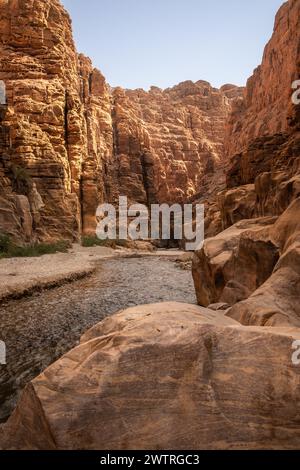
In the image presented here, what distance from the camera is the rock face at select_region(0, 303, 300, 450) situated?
2764 mm

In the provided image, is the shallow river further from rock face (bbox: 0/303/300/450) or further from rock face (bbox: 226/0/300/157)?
rock face (bbox: 226/0/300/157)

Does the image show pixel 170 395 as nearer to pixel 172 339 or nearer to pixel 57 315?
pixel 172 339

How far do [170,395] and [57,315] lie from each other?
29.9ft

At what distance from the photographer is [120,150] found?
92.3m

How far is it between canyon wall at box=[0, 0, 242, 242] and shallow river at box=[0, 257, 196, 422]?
47.9 ft

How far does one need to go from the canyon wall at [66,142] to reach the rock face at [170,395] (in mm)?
26775

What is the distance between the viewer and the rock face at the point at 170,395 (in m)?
2.76

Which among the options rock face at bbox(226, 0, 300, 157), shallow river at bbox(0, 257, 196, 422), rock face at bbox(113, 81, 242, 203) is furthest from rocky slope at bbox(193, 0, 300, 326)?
rock face at bbox(113, 81, 242, 203)

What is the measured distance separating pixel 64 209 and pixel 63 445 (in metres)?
43.2

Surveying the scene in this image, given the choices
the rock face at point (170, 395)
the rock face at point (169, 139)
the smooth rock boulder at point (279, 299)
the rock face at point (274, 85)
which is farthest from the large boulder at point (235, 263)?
the rock face at point (169, 139)

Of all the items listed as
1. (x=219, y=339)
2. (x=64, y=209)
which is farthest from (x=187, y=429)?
(x=64, y=209)

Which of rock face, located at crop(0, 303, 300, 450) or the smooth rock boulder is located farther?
the smooth rock boulder

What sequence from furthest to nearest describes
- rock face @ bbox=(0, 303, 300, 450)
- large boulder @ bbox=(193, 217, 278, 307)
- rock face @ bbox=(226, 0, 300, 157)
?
rock face @ bbox=(226, 0, 300, 157) < large boulder @ bbox=(193, 217, 278, 307) < rock face @ bbox=(0, 303, 300, 450)
